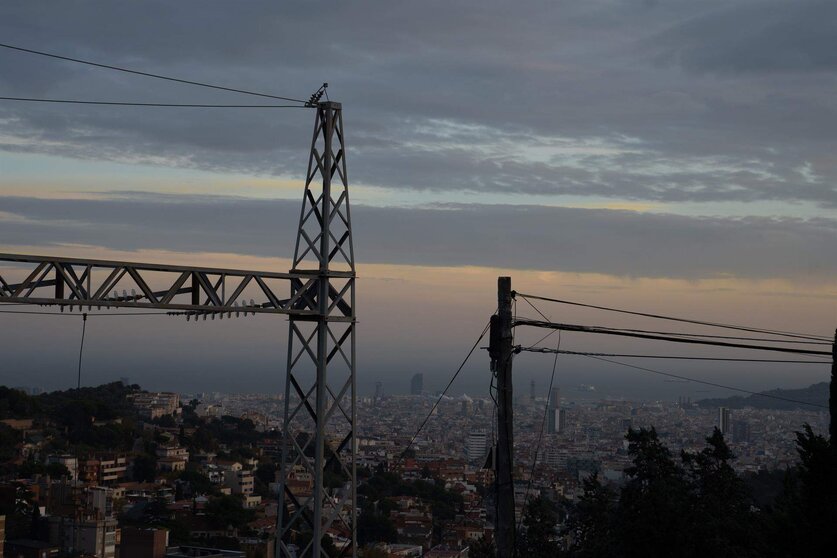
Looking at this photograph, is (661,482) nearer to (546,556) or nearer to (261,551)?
(546,556)

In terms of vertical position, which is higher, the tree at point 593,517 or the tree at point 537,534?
the tree at point 593,517

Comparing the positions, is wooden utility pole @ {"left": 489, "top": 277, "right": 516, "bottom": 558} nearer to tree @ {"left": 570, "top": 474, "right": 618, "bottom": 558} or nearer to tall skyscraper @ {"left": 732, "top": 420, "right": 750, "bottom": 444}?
tree @ {"left": 570, "top": 474, "right": 618, "bottom": 558}

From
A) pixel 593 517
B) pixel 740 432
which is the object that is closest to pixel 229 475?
pixel 593 517

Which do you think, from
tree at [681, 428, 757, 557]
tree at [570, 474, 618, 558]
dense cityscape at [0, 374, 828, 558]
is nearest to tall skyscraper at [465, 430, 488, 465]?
dense cityscape at [0, 374, 828, 558]

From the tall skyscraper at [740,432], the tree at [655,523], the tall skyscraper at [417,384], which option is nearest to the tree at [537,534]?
the tree at [655,523]

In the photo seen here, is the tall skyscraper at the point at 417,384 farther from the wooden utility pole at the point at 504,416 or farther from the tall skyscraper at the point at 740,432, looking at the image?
the wooden utility pole at the point at 504,416

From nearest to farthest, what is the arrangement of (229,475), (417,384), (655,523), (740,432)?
(655,523), (229,475), (740,432), (417,384)

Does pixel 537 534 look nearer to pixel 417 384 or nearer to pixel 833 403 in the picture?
pixel 833 403
